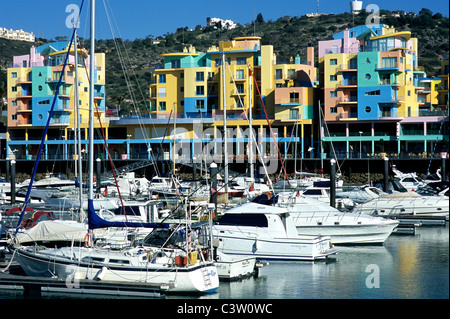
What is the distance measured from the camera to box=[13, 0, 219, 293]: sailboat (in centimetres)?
2266

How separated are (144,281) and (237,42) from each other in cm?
6140

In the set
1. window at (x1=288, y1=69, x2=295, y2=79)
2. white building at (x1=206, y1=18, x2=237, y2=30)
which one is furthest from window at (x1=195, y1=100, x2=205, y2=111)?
white building at (x1=206, y1=18, x2=237, y2=30)

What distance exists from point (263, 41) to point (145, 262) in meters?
121

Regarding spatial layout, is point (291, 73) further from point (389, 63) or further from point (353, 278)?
point (353, 278)

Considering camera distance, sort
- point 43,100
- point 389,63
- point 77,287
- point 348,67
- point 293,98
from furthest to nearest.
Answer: point 43,100
point 293,98
point 348,67
point 389,63
point 77,287

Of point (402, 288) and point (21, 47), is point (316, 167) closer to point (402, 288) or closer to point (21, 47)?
point (402, 288)

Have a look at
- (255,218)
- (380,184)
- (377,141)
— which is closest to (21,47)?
(377,141)

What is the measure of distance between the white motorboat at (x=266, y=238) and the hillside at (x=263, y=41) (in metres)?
91.1

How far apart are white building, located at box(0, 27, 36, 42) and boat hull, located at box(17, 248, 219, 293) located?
175289 millimetres

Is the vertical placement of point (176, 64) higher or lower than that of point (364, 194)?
higher

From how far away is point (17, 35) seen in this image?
191000 millimetres

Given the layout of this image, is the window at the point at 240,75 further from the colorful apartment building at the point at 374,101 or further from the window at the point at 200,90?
the colorful apartment building at the point at 374,101

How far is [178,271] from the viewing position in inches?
890

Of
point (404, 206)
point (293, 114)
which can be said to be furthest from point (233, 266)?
point (293, 114)
